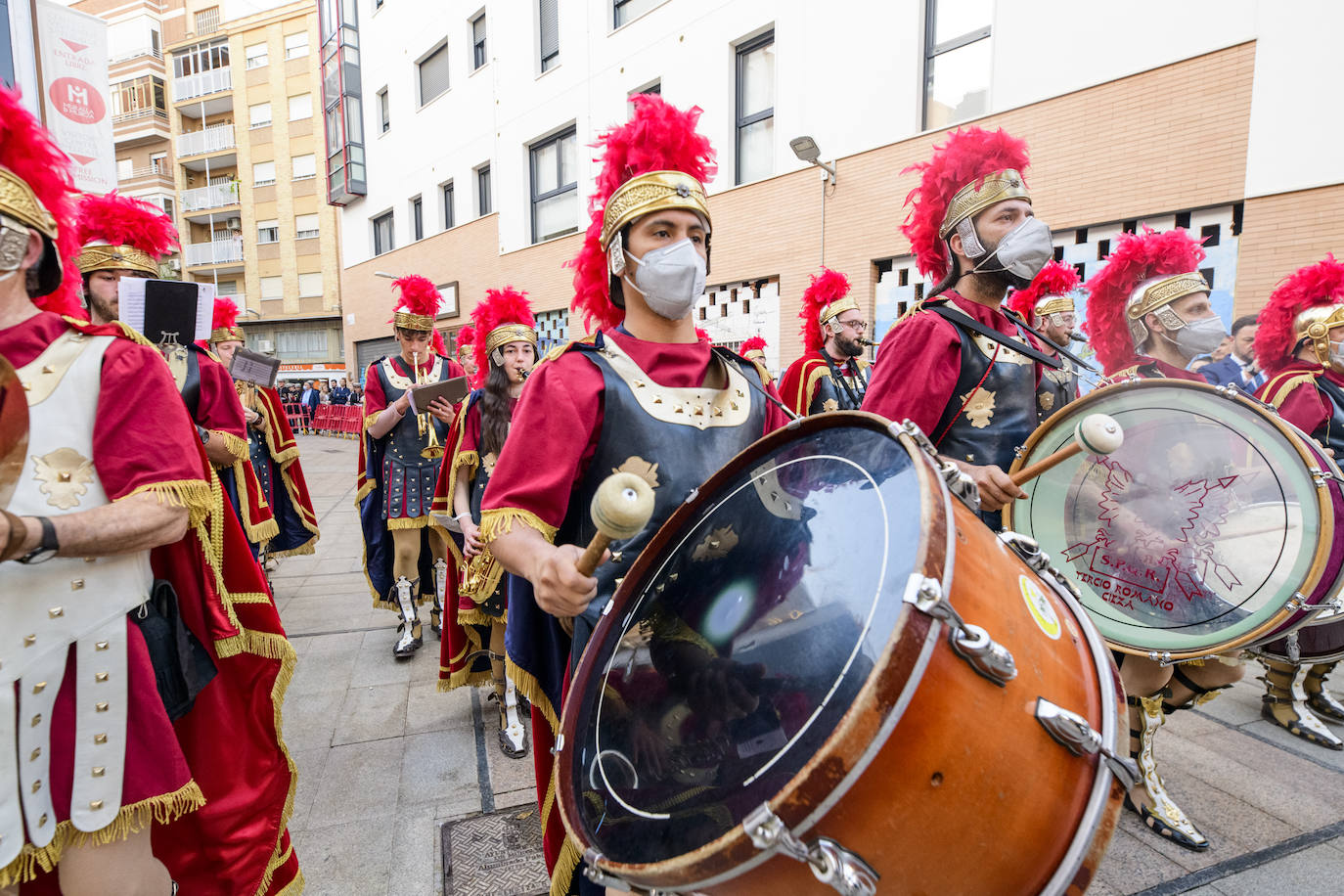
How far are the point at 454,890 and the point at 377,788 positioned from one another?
2.69 ft

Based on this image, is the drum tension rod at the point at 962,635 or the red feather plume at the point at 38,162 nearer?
the drum tension rod at the point at 962,635

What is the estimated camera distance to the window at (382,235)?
2109 cm

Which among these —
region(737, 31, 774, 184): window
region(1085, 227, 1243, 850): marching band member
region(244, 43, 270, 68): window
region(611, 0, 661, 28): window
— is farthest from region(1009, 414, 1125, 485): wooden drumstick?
region(244, 43, 270, 68): window

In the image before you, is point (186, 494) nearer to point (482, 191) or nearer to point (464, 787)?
point (464, 787)

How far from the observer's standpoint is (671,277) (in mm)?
1790

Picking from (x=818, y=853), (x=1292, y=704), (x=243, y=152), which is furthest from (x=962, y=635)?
(x=243, y=152)

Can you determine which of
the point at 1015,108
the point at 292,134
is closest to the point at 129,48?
the point at 292,134

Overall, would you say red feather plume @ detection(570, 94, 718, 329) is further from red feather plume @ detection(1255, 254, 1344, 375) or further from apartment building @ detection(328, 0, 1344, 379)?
apartment building @ detection(328, 0, 1344, 379)

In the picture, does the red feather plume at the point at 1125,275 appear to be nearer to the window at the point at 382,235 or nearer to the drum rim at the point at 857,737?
the drum rim at the point at 857,737

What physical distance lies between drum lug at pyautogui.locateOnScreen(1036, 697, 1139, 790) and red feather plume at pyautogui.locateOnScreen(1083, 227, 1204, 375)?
3.66 m

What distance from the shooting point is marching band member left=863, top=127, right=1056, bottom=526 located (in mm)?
2434

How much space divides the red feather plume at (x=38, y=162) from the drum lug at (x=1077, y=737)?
2321 mm

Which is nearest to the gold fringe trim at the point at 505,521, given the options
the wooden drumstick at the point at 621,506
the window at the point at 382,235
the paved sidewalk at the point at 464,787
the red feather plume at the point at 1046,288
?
the wooden drumstick at the point at 621,506

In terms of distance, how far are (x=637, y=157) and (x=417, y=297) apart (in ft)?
11.5
